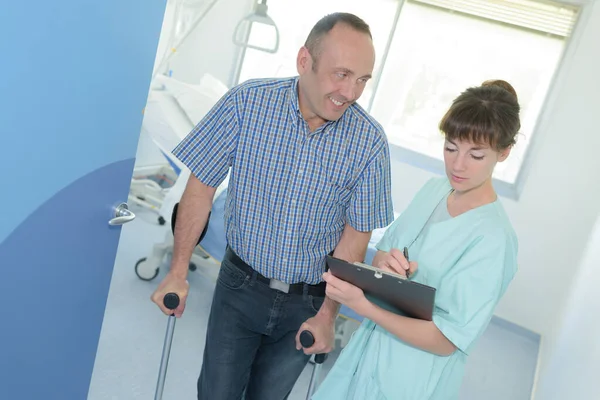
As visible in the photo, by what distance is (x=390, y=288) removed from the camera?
1272 millimetres

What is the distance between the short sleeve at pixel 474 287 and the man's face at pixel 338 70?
0.50 m

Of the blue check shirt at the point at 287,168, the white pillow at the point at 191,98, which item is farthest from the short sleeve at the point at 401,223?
the white pillow at the point at 191,98

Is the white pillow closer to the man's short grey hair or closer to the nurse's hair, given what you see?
the man's short grey hair

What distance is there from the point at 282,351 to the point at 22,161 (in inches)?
35.5

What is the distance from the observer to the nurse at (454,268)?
1.28 m

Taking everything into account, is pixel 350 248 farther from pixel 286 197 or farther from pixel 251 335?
pixel 251 335

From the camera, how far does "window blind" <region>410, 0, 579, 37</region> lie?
14.4 ft

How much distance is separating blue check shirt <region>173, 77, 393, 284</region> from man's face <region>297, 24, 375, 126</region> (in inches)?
3.2

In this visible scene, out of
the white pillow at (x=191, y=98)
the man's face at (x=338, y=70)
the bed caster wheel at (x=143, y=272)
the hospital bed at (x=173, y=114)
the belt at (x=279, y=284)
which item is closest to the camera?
the man's face at (x=338, y=70)

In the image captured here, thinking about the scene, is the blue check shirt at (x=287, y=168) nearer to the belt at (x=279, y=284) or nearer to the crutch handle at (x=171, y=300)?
the belt at (x=279, y=284)

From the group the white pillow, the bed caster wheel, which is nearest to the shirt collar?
the bed caster wheel

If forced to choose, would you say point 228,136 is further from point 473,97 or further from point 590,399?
point 590,399

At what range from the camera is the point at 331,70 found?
59.5 inches

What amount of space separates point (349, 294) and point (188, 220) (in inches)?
23.8
